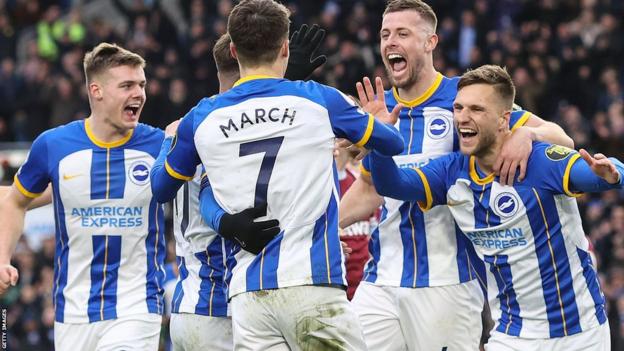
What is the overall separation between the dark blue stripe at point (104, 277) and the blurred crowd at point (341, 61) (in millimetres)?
8832

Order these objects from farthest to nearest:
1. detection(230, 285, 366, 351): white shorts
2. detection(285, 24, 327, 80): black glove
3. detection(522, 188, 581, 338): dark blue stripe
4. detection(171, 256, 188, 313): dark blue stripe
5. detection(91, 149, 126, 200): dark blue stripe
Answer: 1. detection(91, 149, 126, 200): dark blue stripe
2. detection(171, 256, 188, 313): dark blue stripe
3. detection(522, 188, 581, 338): dark blue stripe
4. detection(285, 24, 327, 80): black glove
5. detection(230, 285, 366, 351): white shorts

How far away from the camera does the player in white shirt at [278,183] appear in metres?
6.37

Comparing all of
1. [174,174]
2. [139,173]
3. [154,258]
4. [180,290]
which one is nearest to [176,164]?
[174,174]

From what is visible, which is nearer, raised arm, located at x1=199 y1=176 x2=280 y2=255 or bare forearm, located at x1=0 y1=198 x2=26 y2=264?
raised arm, located at x1=199 y1=176 x2=280 y2=255

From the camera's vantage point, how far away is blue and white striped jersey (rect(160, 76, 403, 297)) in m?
6.40

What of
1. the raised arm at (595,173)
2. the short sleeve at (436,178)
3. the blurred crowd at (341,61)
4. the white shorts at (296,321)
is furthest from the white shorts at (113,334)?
the blurred crowd at (341,61)

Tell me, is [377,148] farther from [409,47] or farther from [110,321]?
[110,321]

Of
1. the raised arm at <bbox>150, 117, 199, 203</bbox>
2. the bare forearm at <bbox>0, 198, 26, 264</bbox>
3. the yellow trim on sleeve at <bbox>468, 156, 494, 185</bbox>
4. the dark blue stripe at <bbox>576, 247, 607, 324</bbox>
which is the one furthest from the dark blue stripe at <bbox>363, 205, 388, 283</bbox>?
the bare forearm at <bbox>0, 198, 26, 264</bbox>

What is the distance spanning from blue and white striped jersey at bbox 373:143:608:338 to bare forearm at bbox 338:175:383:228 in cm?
96

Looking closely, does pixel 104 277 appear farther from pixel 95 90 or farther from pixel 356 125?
pixel 356 125

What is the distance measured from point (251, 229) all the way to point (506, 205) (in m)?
1.83

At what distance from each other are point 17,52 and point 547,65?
10.6 metres

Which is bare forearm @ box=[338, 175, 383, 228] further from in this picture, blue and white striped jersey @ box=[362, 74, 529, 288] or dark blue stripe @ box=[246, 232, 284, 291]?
dark blue stripe @ box=[246, 232, 284, 291]

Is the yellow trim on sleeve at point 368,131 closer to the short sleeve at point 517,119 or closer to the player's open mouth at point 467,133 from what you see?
the player's open mouth at point 467,133
